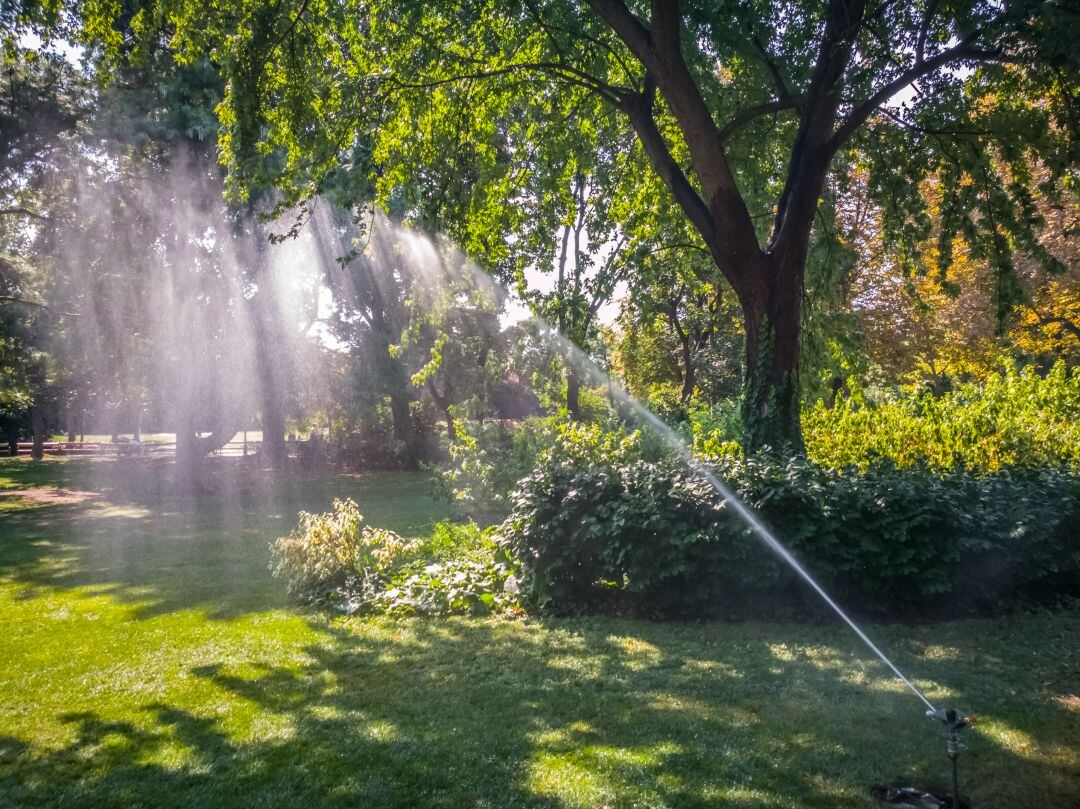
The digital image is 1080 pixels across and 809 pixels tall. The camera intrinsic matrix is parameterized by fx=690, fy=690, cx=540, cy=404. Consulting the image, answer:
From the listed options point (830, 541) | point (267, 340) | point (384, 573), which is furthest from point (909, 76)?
point (267, 340)

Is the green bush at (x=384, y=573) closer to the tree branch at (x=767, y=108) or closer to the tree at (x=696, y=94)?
the tree at (x=696, y=94)

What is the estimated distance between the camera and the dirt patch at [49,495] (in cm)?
1972

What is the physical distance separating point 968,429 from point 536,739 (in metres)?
7.60

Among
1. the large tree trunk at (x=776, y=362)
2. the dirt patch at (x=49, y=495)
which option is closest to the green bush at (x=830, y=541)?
the large tree trunk at (x=776, y=362)

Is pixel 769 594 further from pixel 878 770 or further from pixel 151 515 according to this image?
pixel 151 515

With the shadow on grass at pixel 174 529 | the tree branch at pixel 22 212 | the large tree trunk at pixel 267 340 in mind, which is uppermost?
the tree branch at pixel 22 212

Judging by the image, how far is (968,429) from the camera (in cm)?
898

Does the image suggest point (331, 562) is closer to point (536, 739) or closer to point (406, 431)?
point (536, 739)

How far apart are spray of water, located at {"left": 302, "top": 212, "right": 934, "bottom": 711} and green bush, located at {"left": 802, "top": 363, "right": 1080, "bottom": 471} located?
1892mm

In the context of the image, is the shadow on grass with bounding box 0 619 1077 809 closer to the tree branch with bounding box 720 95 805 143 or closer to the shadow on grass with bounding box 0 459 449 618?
the shadow on grass with bounding box 0 459 449 618

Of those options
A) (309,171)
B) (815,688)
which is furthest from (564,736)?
(309,171)

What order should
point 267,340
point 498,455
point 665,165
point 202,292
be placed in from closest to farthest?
point 665,165, point 498,455, point 202,292, point 267,340

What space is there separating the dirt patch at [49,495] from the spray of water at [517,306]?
11.0m

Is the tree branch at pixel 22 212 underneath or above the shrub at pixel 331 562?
above
